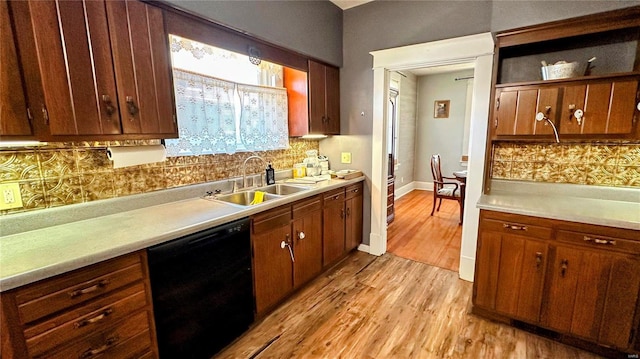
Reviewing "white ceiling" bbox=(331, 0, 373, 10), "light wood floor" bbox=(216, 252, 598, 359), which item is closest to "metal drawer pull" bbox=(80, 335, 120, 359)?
"light wood floor" bbox=(216, 252, 598, 359)

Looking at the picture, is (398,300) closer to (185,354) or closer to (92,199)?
(185,354)

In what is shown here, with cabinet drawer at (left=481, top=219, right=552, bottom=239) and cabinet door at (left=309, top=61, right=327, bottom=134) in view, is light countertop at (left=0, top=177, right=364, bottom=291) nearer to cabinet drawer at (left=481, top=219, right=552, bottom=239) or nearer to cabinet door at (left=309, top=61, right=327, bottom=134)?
cabinet door at (left=309, top=61, right=327, bottom=134)

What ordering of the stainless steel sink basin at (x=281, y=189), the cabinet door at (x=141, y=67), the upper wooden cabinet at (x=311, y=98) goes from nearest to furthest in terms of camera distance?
the cabinet door at (x=141, y=67) < the stainless steel sink basin at (x=281, y=189) < the upper wooden cabinet at (x=311, y=98)

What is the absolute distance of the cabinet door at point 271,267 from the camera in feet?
6.70

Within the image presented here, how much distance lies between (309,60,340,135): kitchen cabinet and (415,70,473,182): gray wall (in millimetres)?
3939

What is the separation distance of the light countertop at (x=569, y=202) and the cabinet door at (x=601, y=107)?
49 centimetres

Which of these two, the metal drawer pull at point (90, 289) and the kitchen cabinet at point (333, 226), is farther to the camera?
the kitchen cabinet at point (333, 226)

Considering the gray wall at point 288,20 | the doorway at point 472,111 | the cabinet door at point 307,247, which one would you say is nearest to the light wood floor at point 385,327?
the cabinet door at point 307,247

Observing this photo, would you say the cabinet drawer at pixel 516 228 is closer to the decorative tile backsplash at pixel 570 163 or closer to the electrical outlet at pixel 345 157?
the decorative tile backsplash at pixel 570 163

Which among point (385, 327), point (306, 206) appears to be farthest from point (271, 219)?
point (385, 327)

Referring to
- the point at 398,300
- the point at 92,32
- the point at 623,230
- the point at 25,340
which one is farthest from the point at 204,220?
the point at 623,230

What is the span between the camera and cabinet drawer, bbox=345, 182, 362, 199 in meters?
3.01

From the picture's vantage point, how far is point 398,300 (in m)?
2.43

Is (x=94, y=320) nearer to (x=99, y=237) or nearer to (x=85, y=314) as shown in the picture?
(x=85, y=314)
